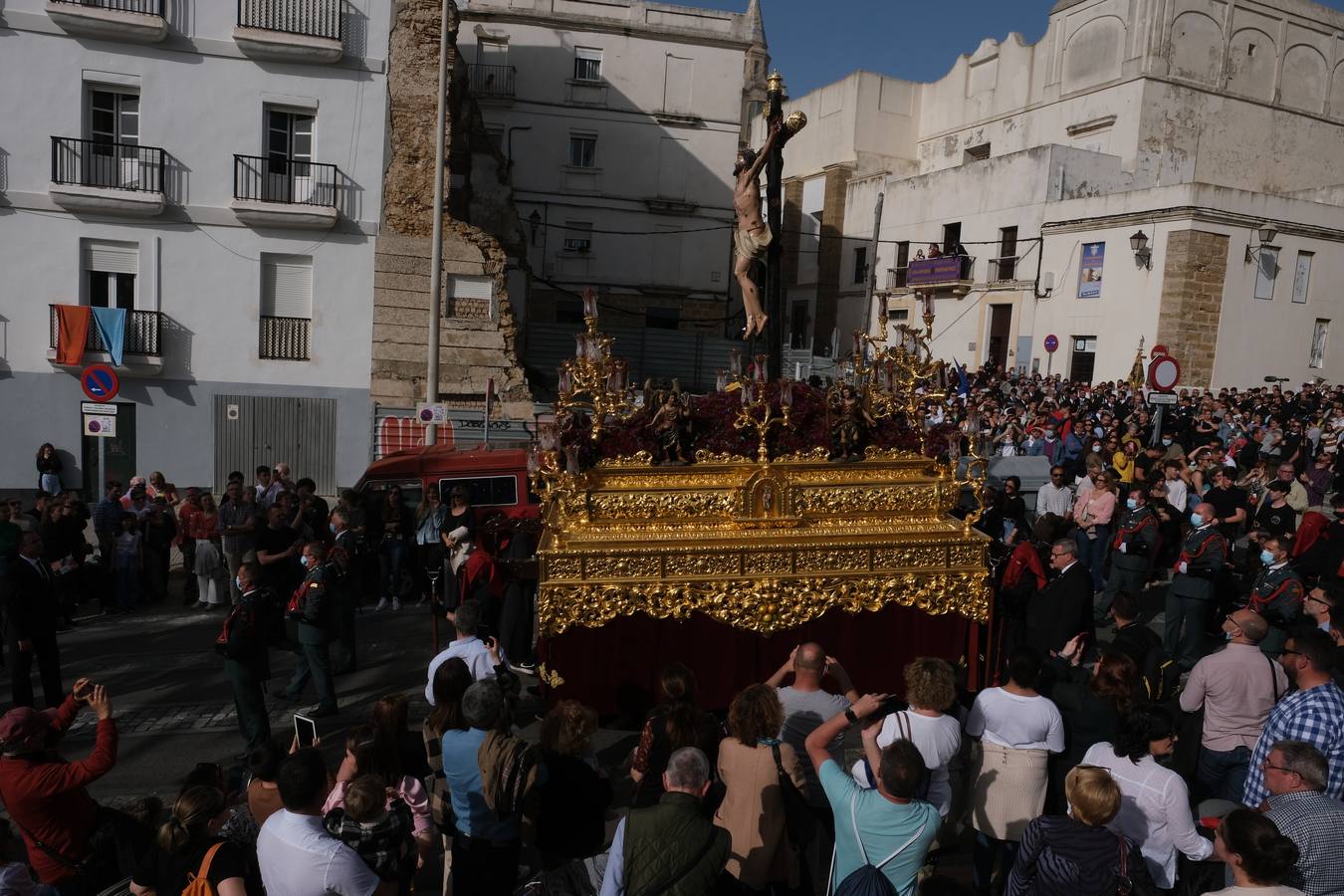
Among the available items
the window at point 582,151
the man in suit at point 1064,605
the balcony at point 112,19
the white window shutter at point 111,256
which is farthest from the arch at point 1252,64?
the white window shutter at point 111,256

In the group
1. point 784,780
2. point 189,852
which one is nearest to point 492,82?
point 784,780

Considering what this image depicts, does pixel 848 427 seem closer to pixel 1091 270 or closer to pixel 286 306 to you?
pixel 286 306

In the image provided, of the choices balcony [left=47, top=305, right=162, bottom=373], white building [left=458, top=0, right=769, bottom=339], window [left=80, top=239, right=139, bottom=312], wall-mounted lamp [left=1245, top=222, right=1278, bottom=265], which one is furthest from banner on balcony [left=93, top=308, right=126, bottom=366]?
wall-mounted lamp [left=1245, top=222, right=1278, bottom=265]

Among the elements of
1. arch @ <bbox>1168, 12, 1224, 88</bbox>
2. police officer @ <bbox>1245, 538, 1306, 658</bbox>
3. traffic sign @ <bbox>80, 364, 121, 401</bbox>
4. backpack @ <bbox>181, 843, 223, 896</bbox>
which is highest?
arch @ <bbox>1168, 12, 1224, 88</bbox>

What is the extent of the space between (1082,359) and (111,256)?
896 inches

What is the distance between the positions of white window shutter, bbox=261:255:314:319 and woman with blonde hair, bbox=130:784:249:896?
15.4m

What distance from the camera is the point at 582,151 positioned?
29344 mm

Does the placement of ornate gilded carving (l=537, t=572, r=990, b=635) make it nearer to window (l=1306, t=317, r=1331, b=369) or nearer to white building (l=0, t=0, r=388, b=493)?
white building (l=0, t=0, r=388, b=493)

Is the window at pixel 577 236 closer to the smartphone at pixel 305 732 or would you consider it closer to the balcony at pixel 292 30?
the balcony at pixel 292 30

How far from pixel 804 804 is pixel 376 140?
16.4m

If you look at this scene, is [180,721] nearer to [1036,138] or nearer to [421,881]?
[421,881]

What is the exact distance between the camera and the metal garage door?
1758cm

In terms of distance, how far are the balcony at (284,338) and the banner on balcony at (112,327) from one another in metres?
2.26

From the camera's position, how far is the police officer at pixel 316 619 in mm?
7164
